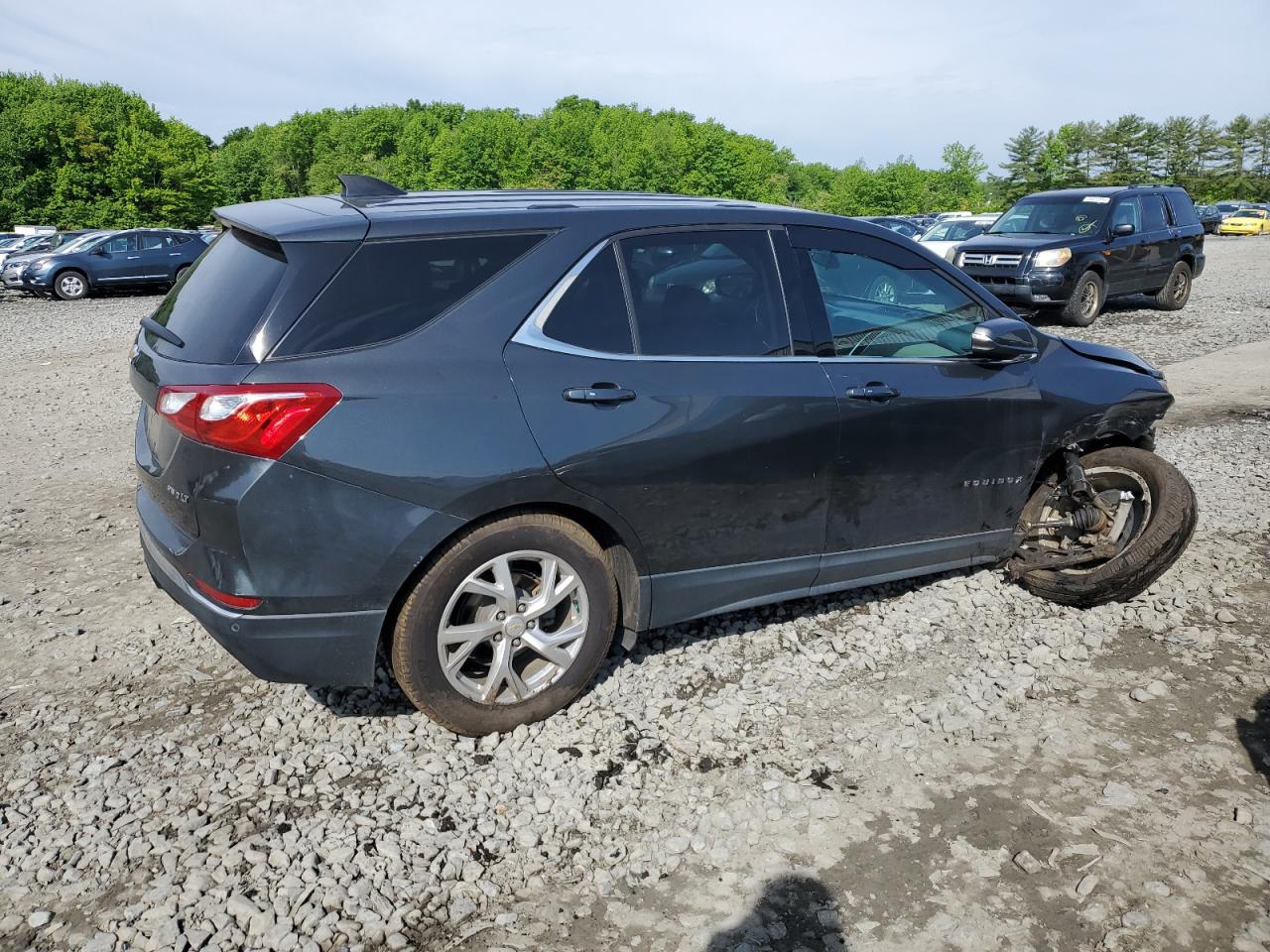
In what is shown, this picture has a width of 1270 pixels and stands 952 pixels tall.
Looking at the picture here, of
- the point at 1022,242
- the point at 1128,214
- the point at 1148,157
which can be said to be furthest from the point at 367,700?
the point at 1148,157

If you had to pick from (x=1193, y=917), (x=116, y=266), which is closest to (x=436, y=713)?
(x=1193, y=917)

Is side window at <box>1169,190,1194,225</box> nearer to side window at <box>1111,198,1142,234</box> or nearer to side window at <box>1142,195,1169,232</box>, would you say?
side window at <box>1142,195,1169,232</box>

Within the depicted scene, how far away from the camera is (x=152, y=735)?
145 inches

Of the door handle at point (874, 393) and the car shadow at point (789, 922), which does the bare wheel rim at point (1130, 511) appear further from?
the car shadow at point (789, 922)

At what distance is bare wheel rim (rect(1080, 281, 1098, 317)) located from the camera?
1462 cm

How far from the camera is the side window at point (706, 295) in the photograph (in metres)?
3.78

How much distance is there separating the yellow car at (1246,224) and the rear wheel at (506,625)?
2364 inches

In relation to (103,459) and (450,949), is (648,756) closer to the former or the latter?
(450,949)

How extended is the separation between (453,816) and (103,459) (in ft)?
18.8

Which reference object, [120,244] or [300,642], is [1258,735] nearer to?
[300,642]

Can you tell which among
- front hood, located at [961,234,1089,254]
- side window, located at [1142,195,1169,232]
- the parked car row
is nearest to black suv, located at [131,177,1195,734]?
front hood, located at [961,234,1089,254]

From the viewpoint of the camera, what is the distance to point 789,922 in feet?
9.22

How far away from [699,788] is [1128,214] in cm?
1488

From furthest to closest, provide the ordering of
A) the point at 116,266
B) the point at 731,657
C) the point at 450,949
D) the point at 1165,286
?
the point at 116,266 → the point at 1165,286 → the point at 731,657 → the point at 450,949
